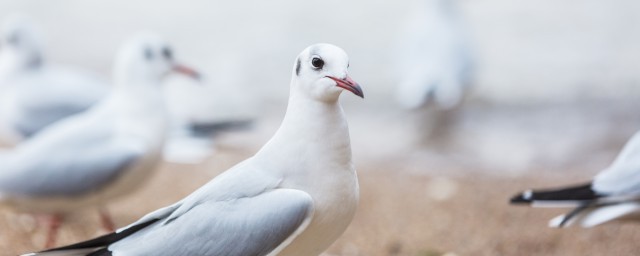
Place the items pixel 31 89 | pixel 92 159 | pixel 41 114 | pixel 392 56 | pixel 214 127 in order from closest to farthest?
pixel 92 159 < pixel 214 127 < pixel 41 114 < pixel 31 89 < pixel 392 56

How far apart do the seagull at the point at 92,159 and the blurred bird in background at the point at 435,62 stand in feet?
9.90

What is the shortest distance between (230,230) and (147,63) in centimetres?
227

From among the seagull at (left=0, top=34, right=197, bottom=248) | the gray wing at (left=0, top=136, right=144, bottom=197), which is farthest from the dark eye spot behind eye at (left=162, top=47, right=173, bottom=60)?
the gray wing at (left=0, top=136, right=144, bottom=197)

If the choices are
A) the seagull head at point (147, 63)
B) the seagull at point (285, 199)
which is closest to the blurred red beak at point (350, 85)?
the seagull at point (285, 199)

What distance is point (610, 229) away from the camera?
16.0 ft

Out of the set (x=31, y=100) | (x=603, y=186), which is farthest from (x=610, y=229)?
(x=31, y=100)

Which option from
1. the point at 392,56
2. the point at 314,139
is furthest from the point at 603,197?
the point at 392,56

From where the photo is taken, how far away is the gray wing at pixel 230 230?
2848 mm

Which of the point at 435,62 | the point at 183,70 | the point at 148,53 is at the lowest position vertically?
the point at 183,70

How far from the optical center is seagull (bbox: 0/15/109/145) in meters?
6.32

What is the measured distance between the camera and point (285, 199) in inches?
112

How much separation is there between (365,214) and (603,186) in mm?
2094

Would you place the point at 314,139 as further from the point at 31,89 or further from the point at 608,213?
the point at 31,89

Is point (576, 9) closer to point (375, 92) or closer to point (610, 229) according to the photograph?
point (375, 92)
